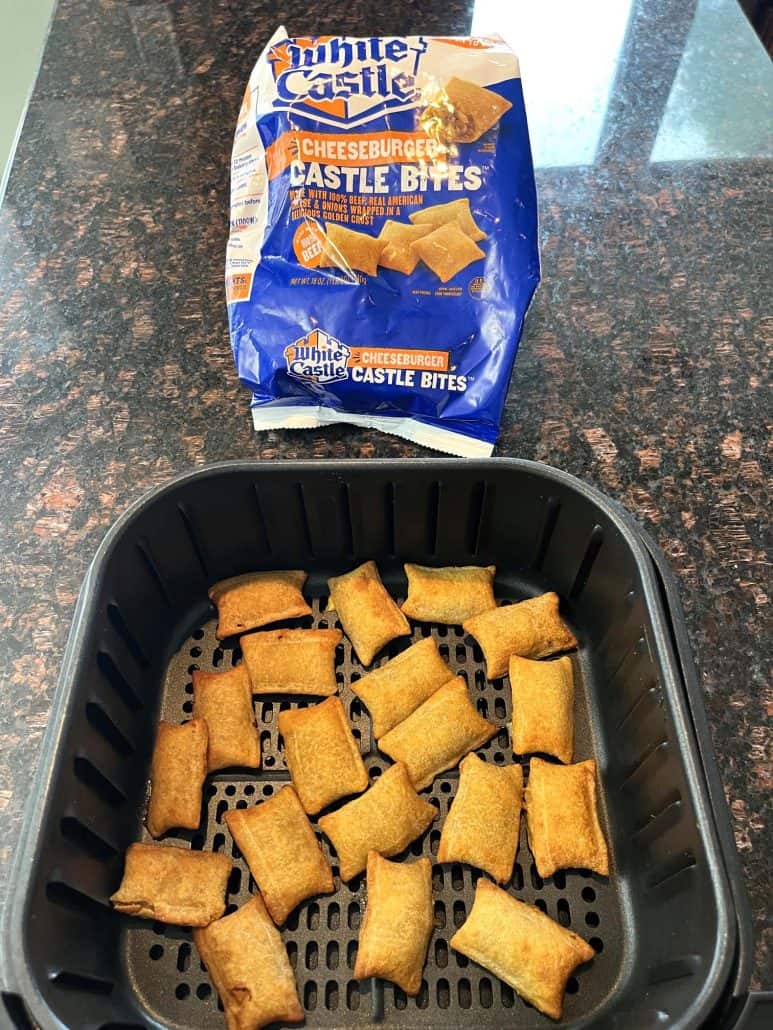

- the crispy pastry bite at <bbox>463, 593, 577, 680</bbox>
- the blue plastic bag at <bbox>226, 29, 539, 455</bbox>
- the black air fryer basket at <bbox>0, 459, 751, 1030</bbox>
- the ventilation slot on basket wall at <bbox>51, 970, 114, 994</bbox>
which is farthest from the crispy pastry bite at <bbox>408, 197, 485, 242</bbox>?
the ventilation slot on basket wall at <bbox>51, 970, 114, 994</bbox>

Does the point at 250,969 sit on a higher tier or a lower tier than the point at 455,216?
lower

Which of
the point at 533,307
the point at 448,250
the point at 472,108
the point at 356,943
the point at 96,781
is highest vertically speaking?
the point at 472,108

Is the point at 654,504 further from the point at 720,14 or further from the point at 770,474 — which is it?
the point at 720,14

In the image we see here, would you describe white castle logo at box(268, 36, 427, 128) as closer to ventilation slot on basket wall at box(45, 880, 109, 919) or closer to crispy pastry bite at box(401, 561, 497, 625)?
crispy pastry bite at box(401, 561, 497, 625)

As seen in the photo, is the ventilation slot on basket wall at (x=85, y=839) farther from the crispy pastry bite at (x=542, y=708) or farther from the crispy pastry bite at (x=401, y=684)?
the crispy pastry bite at (x=542, y=708)

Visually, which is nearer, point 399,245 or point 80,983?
point 80,983

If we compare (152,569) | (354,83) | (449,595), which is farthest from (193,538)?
(354,83)

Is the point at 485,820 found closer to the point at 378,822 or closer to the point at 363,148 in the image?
the point at 378,822
